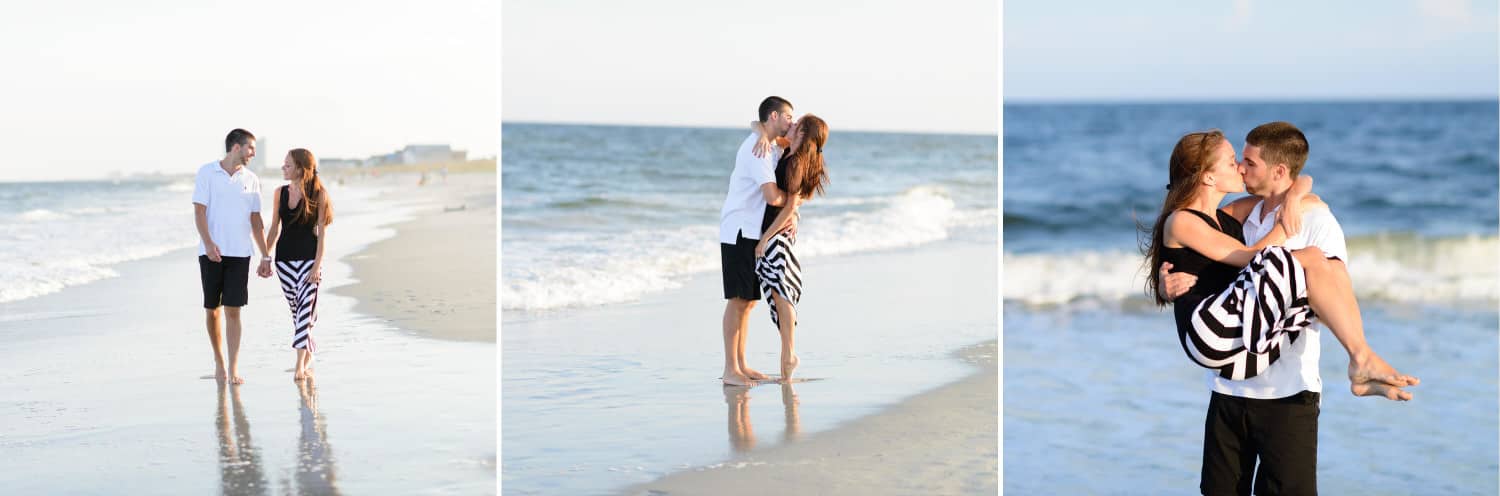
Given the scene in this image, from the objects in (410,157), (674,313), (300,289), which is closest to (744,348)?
(674,313)

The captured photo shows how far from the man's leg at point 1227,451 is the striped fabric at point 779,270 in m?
1.96

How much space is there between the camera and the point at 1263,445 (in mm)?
2479

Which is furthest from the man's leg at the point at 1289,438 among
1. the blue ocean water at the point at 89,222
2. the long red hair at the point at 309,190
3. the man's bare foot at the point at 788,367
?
the blue ocean water at the point at 89,222

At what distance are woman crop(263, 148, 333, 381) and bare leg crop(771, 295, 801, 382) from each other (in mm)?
1626

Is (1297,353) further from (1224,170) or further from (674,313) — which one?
(674,313)

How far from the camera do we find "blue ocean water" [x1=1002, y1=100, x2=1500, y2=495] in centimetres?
416

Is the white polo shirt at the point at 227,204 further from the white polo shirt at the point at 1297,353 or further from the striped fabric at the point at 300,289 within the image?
the white polo shirt at the point at 1297,353

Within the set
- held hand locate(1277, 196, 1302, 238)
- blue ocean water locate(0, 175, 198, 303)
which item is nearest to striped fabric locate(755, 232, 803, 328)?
held hand locate(1277, 196, 1302, 238)

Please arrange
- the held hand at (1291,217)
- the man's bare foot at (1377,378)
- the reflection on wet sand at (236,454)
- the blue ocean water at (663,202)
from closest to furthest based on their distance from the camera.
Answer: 1. the man's bare foot at (1377,378)
2. the held hand at (1291,217)
3. the reflection on wet sand at (236,454)
4. the blue ocean water at (663,202)

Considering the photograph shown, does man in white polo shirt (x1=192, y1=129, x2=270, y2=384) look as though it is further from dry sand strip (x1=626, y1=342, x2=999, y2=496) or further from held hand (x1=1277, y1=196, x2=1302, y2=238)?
held hand (x1=1277, y1=196, x2=1302, y2=238)

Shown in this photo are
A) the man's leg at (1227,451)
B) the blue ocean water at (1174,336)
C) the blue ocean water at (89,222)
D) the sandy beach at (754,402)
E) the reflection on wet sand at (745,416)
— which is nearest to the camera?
the man's leg at (1227,451)

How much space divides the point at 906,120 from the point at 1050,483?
1113 cm

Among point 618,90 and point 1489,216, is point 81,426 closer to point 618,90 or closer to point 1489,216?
point 618,90

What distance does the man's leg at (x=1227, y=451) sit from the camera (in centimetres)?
252
